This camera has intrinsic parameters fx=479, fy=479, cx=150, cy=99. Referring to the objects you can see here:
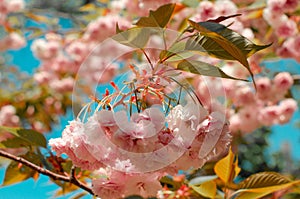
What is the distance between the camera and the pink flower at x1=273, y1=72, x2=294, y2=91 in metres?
2.45

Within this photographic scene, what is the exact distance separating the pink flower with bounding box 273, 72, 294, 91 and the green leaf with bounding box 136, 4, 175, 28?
6.10 feet

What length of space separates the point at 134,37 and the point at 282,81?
1.94m

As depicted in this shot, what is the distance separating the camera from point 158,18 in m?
0.69

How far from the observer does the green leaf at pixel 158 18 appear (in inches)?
26.3

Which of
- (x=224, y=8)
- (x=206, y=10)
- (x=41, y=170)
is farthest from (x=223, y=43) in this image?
(x=224, y=8)

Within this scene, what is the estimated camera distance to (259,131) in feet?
22.2

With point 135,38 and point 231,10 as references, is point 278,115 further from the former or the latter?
point 135,38

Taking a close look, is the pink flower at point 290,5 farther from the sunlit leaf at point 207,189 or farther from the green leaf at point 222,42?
the green leaf at point 222,42

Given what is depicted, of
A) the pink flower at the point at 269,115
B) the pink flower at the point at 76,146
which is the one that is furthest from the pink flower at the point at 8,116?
the pink flower at the point at 76,146

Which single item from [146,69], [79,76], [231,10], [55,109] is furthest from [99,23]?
[146,69]

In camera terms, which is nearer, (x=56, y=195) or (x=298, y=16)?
(x=56, y=195)

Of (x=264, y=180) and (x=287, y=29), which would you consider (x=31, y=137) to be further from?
(x=287, y=29)

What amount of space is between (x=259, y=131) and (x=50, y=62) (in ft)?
12.7

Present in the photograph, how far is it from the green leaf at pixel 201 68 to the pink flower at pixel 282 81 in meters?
1.91
